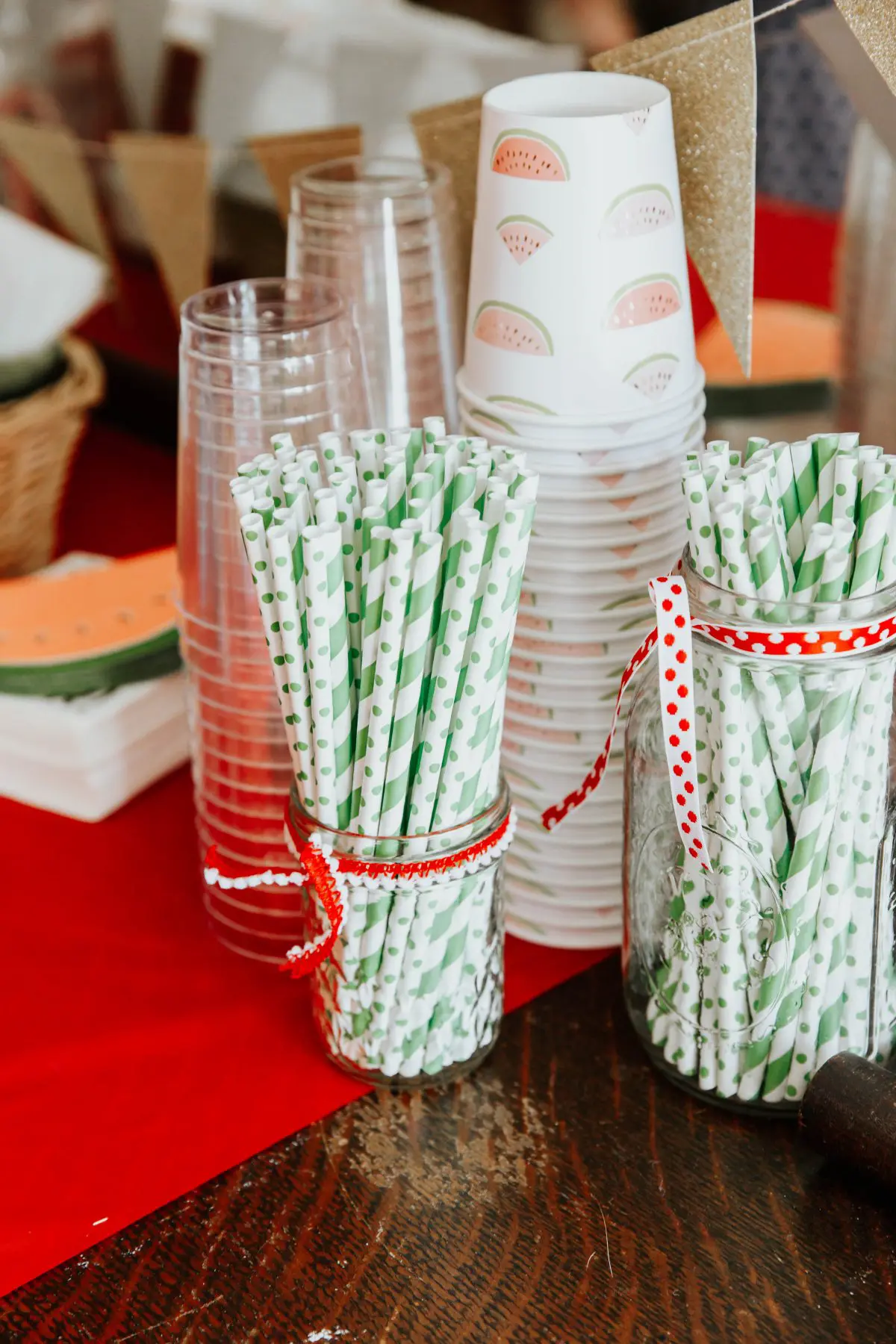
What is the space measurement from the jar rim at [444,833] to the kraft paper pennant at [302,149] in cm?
47

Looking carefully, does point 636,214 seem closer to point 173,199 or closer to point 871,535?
point 871,535

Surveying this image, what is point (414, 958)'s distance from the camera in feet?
1.89

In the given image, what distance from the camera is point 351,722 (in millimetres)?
557

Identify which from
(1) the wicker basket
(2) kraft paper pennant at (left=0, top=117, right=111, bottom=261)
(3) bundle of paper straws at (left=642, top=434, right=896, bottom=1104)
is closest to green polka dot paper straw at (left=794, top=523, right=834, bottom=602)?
(3) bundle of paper straws at (left=642, top=434, right=896, bottom=1104)

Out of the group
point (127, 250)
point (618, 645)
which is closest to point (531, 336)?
point (618, 645)

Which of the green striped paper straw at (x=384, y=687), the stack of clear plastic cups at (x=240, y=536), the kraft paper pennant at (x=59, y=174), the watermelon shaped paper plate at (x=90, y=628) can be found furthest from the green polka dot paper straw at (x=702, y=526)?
the kraft paper pennant at (x=59, y=174)

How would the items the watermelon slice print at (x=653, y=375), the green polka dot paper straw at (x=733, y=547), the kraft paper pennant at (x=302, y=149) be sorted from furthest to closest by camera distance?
the kraft paper pennant at (x=302, y=149) → the watermelon slice print at (x=653, y=375) → the green polka dot paper straw at (x=733, y=547)

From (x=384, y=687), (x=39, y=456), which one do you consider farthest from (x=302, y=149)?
(x=384, y=687)

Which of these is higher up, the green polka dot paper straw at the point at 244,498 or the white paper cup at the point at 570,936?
the green polka dot paper straw at the point at 244,498

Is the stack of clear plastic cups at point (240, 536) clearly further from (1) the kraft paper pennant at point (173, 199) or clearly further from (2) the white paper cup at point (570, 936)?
(1) the kraft paper pennant at point (173, 199)

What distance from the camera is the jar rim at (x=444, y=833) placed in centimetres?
56

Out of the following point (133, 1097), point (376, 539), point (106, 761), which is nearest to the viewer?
point (376, 539)

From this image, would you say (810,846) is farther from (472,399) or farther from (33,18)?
(33,18)

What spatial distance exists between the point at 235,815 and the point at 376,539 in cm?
24
